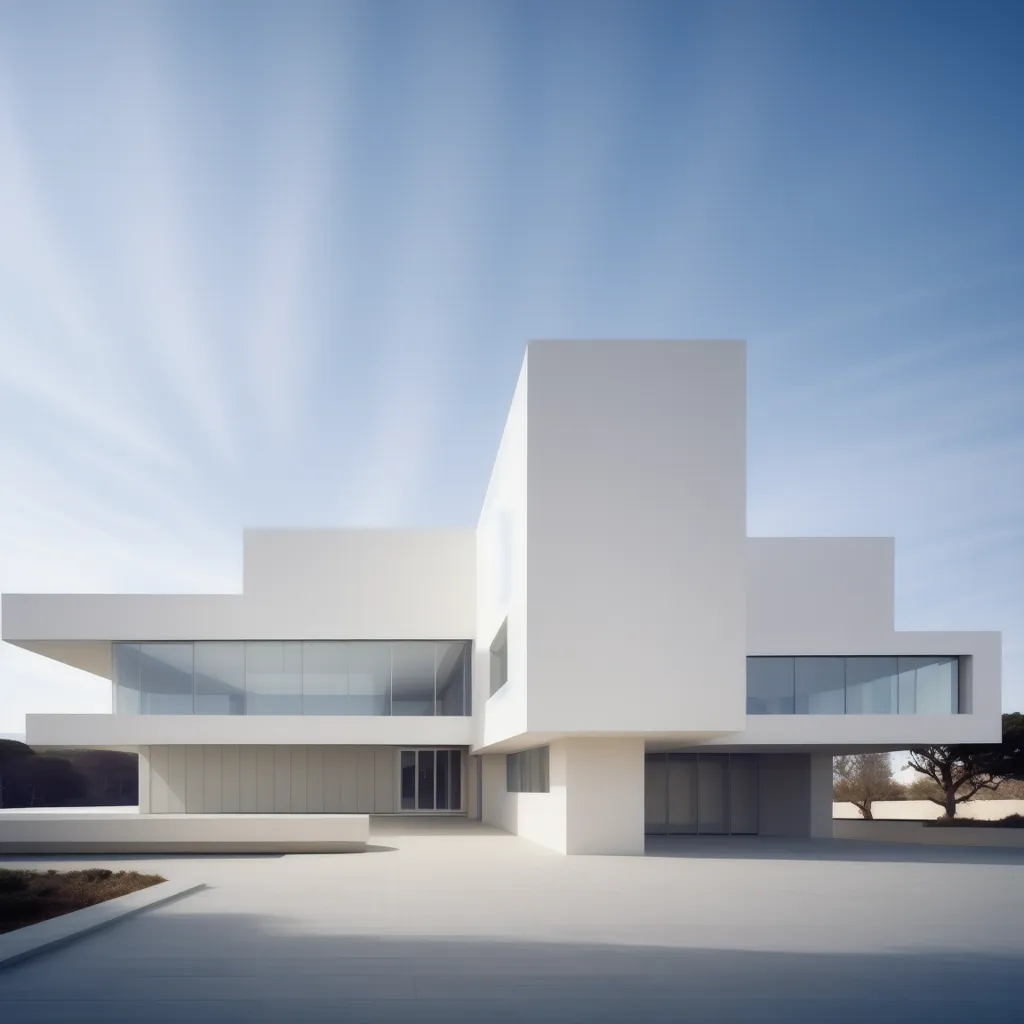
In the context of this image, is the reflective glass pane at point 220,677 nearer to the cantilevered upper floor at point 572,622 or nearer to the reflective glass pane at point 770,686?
the cantilevered upper floor at point 572,622

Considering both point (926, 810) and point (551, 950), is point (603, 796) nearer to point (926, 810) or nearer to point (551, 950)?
point (551, 950)

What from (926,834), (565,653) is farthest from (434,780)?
(565,653)

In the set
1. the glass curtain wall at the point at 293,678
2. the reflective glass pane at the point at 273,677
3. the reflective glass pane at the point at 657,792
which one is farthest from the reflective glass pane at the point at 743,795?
the reflective glass pane at the point at 273,677

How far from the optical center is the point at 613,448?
20.0m

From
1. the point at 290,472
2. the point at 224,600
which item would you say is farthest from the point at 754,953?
the point at 290,472

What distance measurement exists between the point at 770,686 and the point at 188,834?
528 inches

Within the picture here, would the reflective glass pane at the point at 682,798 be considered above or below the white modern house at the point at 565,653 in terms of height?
below

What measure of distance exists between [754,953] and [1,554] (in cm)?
3094

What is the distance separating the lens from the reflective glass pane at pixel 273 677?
101 ft

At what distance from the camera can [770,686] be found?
2694 cm

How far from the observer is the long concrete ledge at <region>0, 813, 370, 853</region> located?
867 inches

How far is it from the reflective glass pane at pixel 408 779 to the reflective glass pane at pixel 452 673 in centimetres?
609

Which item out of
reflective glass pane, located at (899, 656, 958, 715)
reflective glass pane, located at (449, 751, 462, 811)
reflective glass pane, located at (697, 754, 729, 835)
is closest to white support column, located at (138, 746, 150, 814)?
reflective glass pane, located at (449, 751, 462, 811)

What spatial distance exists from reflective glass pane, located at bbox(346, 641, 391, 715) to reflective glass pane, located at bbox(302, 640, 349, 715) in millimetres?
188
